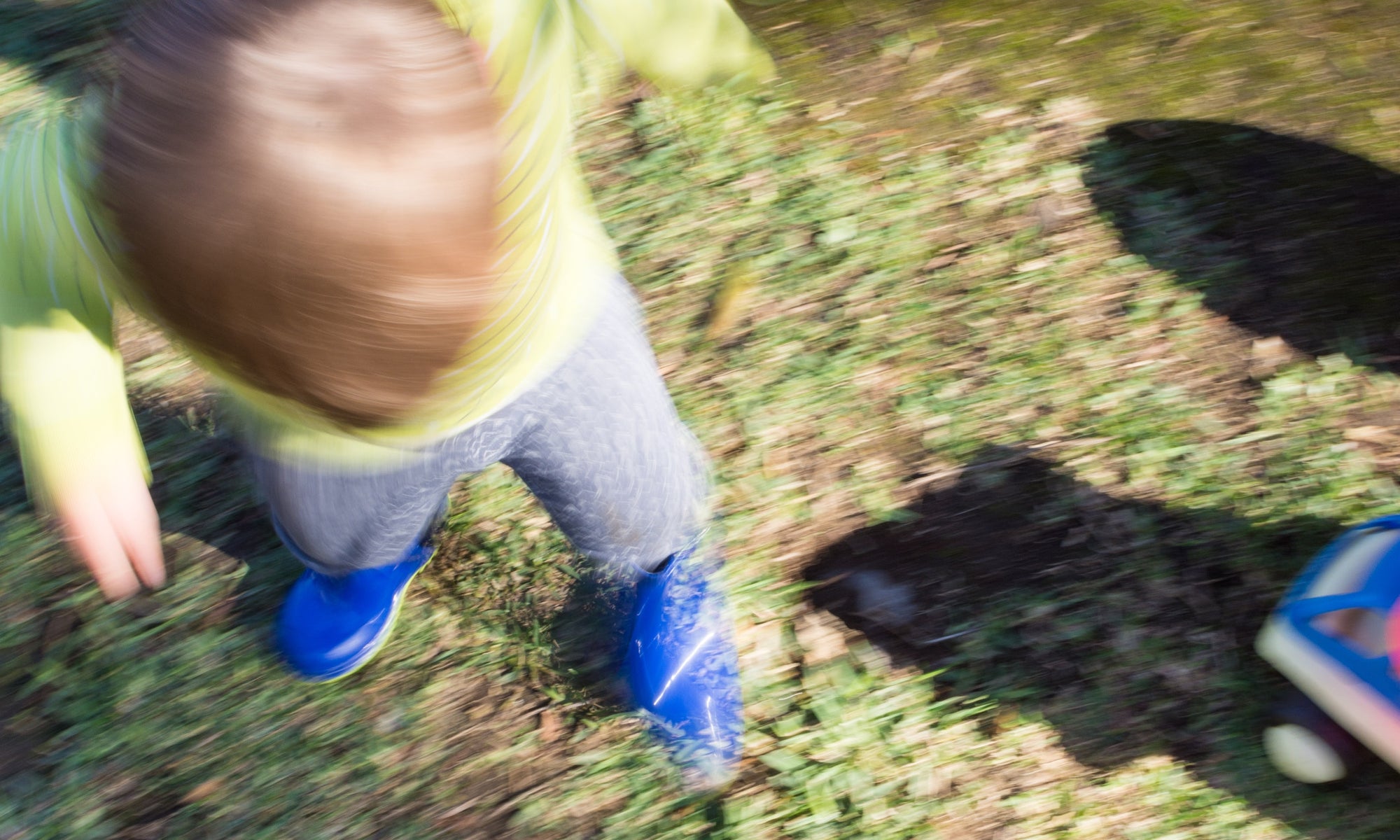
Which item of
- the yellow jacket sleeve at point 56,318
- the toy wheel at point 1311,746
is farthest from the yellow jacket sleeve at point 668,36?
the toy wheel at point 1311,746

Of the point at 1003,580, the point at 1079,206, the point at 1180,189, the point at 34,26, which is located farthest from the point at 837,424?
the point at 34,26

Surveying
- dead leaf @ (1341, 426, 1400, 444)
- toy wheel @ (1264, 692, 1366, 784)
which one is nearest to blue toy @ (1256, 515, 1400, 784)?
toy wheel @ (1264, 692, 1366, 784)

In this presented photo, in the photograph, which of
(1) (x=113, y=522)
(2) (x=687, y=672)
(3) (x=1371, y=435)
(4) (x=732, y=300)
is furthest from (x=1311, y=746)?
(1) (x=113, y=522)

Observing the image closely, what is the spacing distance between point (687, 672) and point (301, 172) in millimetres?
1359

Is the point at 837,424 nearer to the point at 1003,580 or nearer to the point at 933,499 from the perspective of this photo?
the point at 933,499

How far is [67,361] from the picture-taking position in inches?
48.3

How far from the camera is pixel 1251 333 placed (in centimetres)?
230

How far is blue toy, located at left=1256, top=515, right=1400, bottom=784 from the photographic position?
154 centimetres

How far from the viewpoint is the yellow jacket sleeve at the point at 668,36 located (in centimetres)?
112

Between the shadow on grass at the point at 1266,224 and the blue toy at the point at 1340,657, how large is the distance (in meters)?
0.75

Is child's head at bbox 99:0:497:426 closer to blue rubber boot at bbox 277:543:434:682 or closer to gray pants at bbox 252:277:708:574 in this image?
gray pants at bbox 252:277:708:574

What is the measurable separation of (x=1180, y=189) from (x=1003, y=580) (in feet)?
3.99

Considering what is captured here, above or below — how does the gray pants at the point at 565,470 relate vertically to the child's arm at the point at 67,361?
below

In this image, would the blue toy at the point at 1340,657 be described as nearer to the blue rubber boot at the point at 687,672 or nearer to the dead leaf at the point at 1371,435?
the dead leaf at the point at 1371,435
